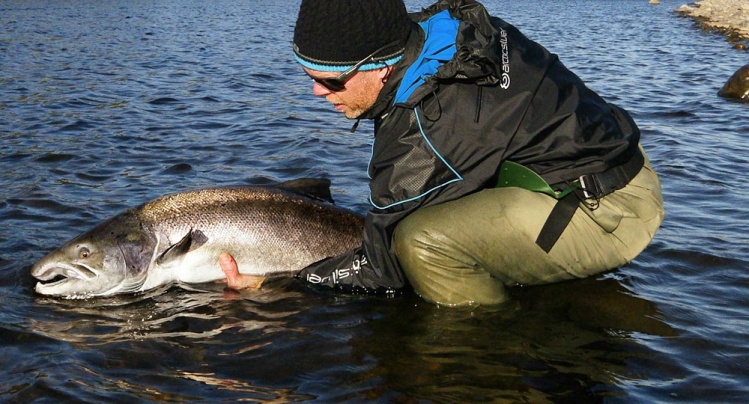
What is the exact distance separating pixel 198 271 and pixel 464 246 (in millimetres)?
1842

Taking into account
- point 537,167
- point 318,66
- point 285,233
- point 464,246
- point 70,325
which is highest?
point 318,66

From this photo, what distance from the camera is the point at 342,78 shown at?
406 cm

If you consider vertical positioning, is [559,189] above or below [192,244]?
above

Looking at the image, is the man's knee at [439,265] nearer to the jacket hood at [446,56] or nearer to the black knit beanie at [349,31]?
the jacket hood at [446,56]

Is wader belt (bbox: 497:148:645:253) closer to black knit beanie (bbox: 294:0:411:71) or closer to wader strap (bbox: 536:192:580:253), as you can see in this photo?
wader strap (bbox: 536:192:580:253)

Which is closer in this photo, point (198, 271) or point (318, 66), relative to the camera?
point (318, 66)

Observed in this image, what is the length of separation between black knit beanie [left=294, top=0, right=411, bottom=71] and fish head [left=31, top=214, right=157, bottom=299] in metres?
1.89

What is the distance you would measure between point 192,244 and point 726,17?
2798 cm

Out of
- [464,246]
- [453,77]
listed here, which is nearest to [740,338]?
[464,246]

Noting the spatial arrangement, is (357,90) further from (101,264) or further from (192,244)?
(101,264)

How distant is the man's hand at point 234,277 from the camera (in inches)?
204

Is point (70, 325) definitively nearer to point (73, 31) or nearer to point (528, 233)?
point (528, 233)

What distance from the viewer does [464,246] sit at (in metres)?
4.32

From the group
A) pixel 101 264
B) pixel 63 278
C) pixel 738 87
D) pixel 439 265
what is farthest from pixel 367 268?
pixel 738 87
